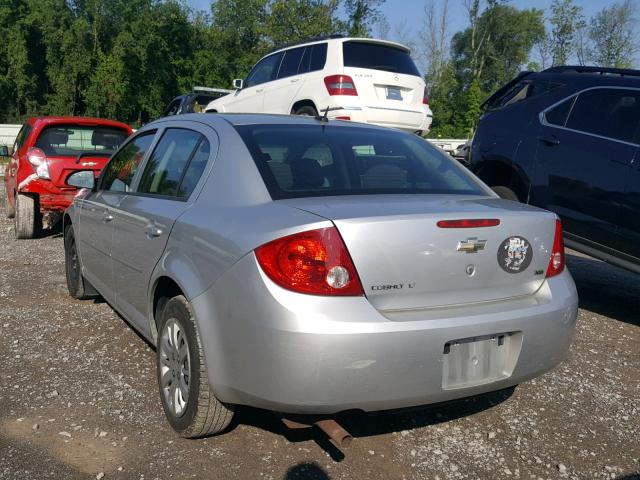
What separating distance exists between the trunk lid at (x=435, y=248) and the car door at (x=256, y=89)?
8014 millimetres

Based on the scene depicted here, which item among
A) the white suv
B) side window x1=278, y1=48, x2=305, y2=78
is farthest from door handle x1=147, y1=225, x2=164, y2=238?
side window x1=278, y1=48, x2=305, y2=78

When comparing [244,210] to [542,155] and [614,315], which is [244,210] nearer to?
[542,155]

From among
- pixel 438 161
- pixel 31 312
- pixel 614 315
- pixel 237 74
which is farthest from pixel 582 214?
pixel 237 74

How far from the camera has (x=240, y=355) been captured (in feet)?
8.24

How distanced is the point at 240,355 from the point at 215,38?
50.3 metres

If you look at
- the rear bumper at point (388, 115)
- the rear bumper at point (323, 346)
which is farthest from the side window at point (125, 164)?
the rear bumper at point (388, 115)

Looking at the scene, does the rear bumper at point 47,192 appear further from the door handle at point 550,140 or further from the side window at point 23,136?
the door handle at point 550,140

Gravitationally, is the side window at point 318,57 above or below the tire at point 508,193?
above

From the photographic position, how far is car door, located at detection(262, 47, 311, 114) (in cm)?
966

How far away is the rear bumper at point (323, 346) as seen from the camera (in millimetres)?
2355

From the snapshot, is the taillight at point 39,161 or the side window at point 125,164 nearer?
the side window at point 125,164

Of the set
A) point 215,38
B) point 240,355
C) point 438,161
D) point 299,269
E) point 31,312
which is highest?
point 215,38

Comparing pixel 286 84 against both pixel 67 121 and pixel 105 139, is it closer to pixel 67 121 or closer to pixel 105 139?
pixel 105 139

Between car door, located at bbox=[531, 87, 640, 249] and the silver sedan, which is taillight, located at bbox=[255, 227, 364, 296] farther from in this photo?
car door, located at bbox=[531, 87, 640, 249]
